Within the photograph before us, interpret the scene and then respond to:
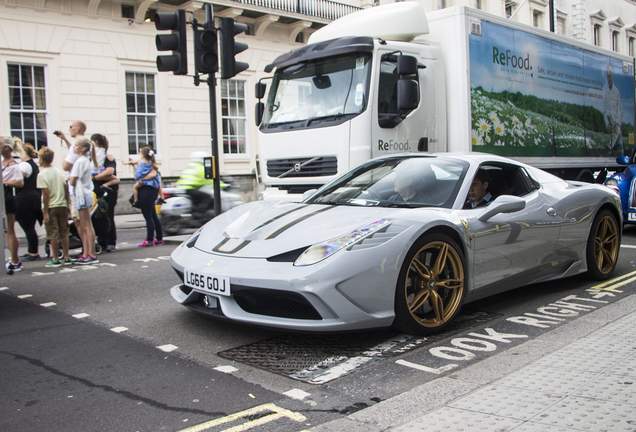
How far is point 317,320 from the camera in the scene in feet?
11.6

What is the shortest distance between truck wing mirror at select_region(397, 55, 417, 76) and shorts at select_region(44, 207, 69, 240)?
4.58m

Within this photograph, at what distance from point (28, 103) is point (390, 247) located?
15139 mm

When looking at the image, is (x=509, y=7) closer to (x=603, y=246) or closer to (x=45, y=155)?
(x=603, y=246)

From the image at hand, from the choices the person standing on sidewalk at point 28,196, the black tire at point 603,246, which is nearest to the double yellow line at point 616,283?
the black tire at point 603,246

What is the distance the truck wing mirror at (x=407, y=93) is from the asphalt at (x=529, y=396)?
4.30 m

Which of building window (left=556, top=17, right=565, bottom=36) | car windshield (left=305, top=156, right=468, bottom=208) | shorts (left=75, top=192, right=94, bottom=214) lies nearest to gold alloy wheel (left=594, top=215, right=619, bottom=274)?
car windshield (left=305, top=156, right=468, bottom=208)

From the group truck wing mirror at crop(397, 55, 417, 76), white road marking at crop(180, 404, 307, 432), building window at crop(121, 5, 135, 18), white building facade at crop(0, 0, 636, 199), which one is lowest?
white road marking at crop(180, 404, 307, 432)

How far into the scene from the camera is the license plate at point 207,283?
371 centimetres

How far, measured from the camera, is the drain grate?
11.1 feet

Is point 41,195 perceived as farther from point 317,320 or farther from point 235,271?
point 317,320

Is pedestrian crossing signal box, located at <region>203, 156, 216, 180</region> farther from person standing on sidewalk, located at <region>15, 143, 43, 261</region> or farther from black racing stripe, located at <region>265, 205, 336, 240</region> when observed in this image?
black racing stripe, located at <region>265, 205, 336, 240</region>

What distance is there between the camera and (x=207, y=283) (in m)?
3.83

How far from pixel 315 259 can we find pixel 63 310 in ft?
8.53

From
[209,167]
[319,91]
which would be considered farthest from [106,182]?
[319,91]
